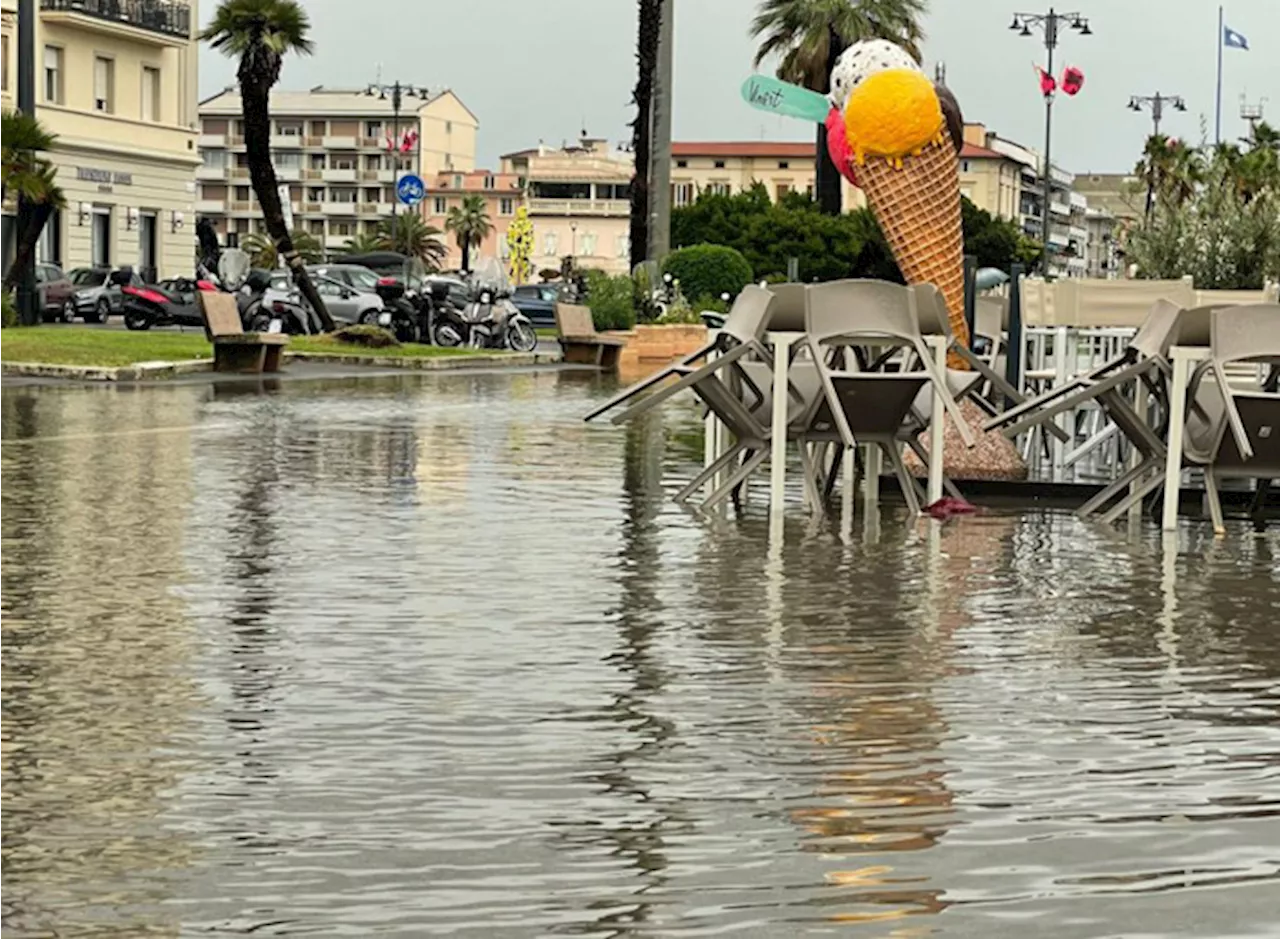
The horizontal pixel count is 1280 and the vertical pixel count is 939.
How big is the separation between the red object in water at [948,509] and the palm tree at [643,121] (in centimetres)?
3770

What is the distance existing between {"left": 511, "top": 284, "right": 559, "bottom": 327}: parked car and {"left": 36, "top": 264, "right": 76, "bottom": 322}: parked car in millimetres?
16309

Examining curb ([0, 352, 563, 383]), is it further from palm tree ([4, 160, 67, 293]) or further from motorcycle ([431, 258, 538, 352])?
palm tree ([4, 160, 67, 293])

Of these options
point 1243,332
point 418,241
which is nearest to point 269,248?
point 418,241

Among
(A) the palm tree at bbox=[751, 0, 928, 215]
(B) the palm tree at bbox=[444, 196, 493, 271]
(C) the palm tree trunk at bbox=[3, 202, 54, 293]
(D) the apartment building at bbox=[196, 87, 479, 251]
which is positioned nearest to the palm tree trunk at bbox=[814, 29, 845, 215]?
(A) the palm tree at bbox=[751, 0, 928, 215]

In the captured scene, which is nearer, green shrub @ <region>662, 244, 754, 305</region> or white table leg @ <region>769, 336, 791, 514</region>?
white table leg @ <region>769, 336, 791, 514</region>

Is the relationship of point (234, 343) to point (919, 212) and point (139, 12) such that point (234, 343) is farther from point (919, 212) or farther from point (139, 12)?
point (139, 12)

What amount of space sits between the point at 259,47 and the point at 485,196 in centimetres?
14002

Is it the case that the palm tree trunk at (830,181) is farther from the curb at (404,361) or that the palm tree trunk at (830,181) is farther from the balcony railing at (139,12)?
the curb at (404,361)

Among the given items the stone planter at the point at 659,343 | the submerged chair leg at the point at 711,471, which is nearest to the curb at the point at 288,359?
the stone planter at the point at 659,343

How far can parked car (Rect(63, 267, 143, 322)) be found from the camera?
204 feet

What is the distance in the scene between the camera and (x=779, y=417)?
13211mm

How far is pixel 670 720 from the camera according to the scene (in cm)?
709

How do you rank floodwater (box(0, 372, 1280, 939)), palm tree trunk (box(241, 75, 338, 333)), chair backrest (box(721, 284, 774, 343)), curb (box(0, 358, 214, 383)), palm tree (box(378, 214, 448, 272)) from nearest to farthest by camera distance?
1. floodwater (box(0, 372, 1280, 939))
2. chair backrest (box(721, 284, 774, 343))
3. curb (box(0, 358, 214, 383))
4. palm tree trunk (box(241, 75, 338, 333))
5. palm tree (box(378, 214, 448, 272))

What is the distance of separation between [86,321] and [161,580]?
5416cm
